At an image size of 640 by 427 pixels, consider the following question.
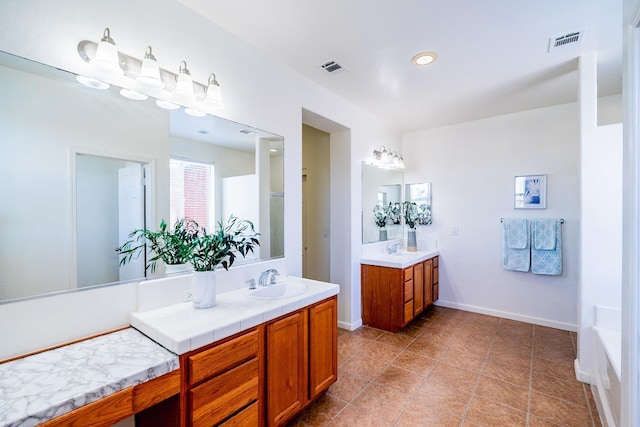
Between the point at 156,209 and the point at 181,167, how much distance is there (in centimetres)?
31

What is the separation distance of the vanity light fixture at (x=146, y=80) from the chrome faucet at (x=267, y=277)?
1.19m

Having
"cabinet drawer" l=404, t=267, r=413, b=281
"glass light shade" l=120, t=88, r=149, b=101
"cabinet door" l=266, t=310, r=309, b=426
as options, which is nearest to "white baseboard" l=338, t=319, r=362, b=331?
"cabinet drawer" l=404, t=267, r=413, b=281

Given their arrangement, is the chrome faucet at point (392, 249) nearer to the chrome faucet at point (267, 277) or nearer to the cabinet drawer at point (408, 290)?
the cabinet drawer at point (408, 290)

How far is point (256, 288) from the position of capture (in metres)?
2.07

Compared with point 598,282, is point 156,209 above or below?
above

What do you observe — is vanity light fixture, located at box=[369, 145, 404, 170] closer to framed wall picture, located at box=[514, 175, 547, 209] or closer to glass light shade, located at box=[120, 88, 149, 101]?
framed wall picture, located at box=[514, 175, 547, 209]

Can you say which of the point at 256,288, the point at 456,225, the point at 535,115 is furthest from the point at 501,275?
the point at 256,288

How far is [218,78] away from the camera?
1975 mm

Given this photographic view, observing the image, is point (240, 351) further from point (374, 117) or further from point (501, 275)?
point (501, 275)

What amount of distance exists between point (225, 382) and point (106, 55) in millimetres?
1669

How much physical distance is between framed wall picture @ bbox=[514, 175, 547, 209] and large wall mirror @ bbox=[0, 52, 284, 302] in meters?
3.67

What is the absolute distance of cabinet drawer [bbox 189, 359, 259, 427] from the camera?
1274mm

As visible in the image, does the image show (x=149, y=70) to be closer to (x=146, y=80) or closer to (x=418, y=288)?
(x=146, y=80)

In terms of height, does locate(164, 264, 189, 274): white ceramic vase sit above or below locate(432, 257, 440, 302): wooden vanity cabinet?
above
